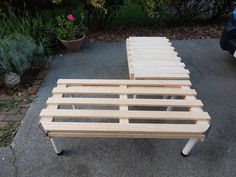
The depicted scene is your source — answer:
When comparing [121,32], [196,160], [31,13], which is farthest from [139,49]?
[31,13]

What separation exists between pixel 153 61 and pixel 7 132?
73.8 inches

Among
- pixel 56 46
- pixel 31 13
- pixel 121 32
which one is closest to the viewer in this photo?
pixel 56 46

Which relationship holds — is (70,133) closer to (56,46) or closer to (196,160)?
(196,160)

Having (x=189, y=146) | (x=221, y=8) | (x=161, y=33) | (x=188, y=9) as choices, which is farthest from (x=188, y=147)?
(x=221, y=8)

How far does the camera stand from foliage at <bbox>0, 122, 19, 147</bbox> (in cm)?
246

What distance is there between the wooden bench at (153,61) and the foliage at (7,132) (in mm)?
1453

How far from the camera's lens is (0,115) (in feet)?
9.25

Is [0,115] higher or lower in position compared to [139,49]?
lower

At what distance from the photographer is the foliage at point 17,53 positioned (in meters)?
3.16

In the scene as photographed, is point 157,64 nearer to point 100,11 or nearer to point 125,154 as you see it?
point 125,154

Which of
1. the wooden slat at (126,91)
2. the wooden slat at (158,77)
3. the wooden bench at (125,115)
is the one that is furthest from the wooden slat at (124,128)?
the wooden slat at (158,77)

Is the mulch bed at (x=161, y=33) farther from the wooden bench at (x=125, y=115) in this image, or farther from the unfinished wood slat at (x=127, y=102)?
the unfinished wood slat at (x=127, y=102)

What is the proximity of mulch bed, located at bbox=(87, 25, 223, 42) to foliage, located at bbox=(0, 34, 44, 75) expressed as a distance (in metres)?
1.55

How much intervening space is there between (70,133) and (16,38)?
232cm
